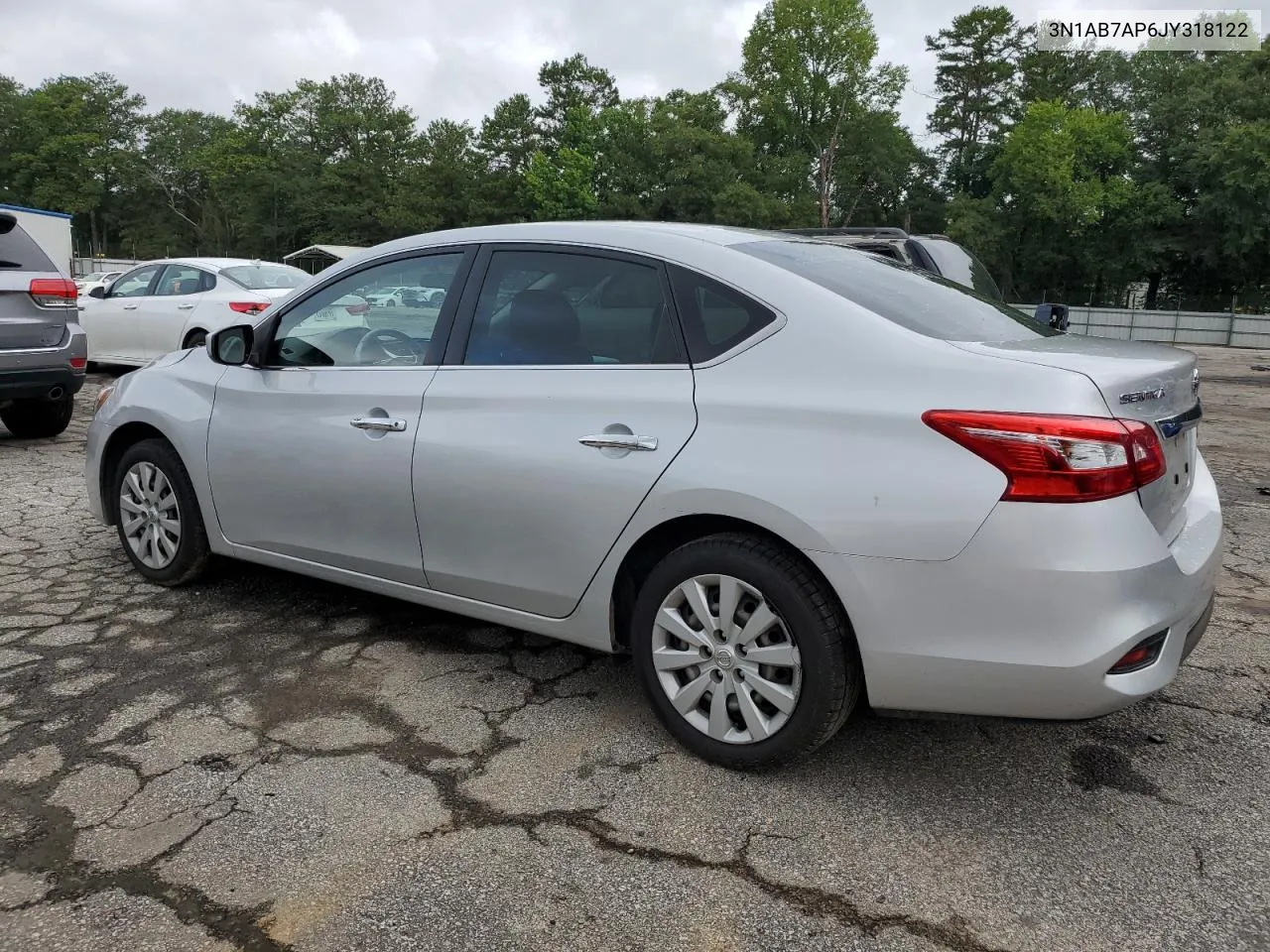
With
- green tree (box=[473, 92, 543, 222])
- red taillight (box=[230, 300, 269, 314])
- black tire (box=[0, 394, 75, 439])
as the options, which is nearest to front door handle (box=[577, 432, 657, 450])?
black tire (box=[0, 394, 75, 439])

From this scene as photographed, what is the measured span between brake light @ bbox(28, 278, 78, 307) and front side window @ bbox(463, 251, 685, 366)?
5314 millimetres

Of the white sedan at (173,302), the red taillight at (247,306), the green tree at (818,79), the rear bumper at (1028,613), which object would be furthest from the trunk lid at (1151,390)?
the green tree at (818,79)

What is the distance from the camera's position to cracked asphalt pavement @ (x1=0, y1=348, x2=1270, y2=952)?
7.09ft

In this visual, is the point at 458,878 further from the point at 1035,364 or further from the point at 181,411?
the point at 181,411

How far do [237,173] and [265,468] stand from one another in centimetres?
7586

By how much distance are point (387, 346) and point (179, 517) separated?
136 centimetres

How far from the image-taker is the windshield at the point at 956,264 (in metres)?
7.73

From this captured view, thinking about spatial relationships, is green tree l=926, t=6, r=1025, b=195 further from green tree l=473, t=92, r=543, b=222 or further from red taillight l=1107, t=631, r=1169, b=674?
red taillight l=1107, t=631, r=1169, b=674

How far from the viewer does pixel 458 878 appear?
91.0 inches

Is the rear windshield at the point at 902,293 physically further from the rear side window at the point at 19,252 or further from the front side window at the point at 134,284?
the front side window at the point at 134,284

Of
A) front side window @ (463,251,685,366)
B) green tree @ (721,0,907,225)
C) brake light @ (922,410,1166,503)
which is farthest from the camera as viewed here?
green tree @ (721,0,907,225)

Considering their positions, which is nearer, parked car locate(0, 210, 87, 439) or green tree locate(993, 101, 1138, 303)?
parked car locate(0, 210, 87, 439)

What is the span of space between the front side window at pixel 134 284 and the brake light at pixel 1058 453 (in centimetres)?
1130

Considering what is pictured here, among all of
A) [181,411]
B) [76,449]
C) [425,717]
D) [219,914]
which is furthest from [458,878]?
[76,449]
